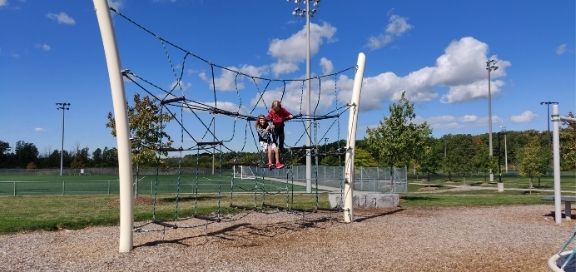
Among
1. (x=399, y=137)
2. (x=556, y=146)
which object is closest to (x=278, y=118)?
(x=556, y=146)

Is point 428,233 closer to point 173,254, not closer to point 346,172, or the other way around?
point 346,172

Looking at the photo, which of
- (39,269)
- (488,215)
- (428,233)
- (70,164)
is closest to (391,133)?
(488,215)

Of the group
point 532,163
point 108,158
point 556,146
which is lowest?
point 532,163

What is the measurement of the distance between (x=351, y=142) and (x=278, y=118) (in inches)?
94.5

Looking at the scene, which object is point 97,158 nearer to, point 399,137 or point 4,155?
point 4,155

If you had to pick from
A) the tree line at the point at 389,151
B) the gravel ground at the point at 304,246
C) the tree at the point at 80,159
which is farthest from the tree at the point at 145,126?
the tree at the point at 80,159

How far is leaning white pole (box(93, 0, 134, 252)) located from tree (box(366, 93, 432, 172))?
49.7 feet

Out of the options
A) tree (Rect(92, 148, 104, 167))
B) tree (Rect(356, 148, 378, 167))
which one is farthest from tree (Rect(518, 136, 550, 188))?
tree (Rect(92, 148, 104, 167))

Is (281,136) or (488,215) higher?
(281,136)

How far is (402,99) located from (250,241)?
15384mm

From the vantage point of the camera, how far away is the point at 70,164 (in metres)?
92.8

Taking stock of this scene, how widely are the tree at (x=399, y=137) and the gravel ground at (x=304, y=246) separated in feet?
28.4

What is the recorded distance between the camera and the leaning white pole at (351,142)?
12.1 m

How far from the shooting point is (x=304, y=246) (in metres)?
8.96
